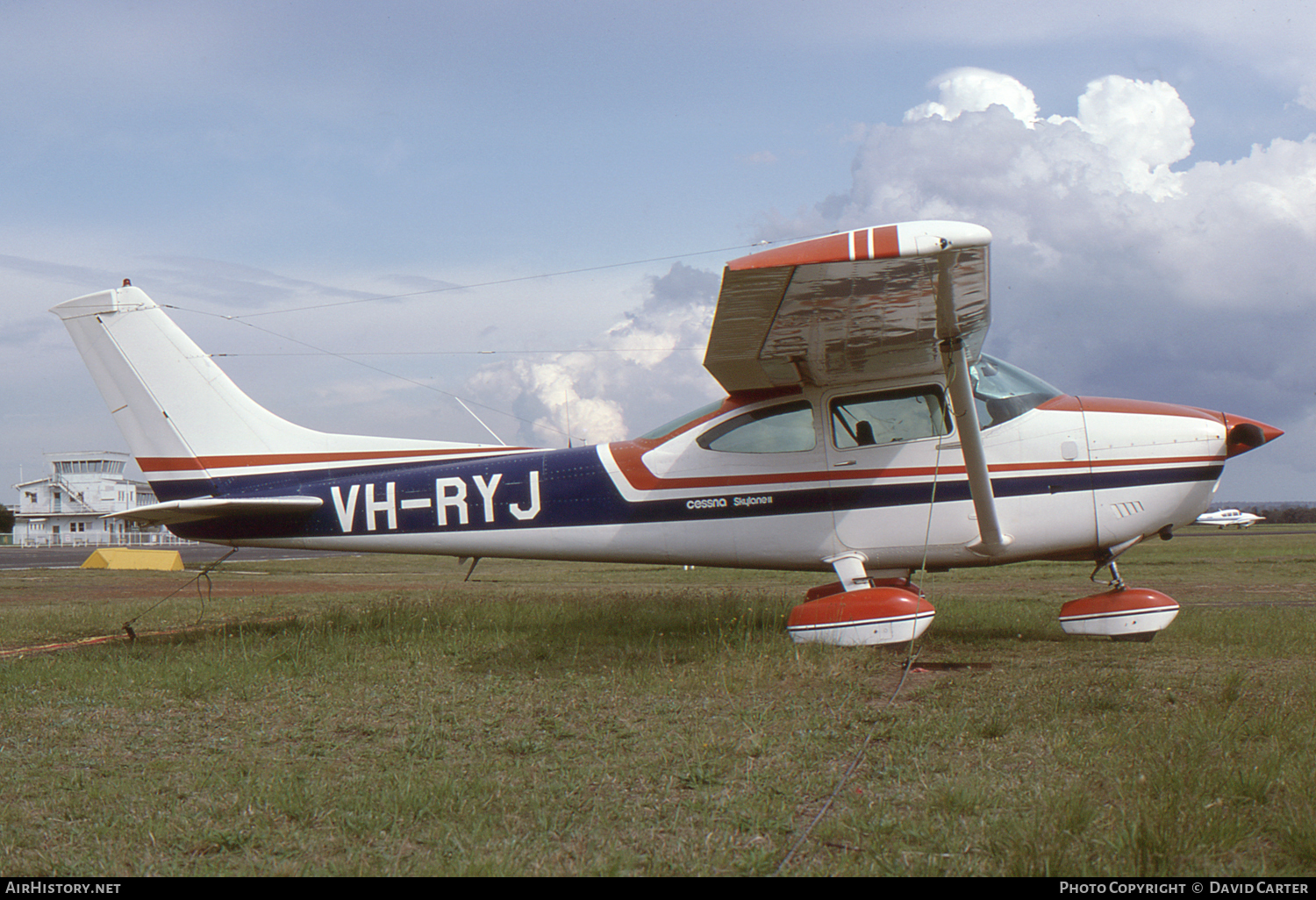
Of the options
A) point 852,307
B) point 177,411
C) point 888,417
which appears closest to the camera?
point 852,307

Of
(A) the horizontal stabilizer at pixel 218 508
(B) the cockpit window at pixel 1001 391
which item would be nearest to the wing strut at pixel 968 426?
(B) the cockpit window at pixel 1001 391

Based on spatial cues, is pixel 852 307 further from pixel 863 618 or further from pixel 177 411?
pixel 177 411

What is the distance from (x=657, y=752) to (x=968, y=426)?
414 cm

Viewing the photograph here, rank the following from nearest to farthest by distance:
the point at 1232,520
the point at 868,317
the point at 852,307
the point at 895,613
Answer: the point at 852,307, the point at 868,317, the point at 895,613, the point at 1232,520

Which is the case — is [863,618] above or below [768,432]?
below

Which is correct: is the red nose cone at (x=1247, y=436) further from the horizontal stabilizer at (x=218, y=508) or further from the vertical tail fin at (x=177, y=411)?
the horizontal stabilizer at (x=218, y=508)

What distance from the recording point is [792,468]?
8.19m

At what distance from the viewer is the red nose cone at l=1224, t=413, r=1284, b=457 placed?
7758mm

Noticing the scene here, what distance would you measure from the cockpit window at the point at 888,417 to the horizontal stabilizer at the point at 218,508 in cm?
526

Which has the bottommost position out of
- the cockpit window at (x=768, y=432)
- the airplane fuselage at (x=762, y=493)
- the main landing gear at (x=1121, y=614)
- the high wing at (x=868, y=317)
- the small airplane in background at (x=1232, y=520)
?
the small airplane in background at (x=1232, y=520)

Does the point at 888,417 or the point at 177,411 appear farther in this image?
the point at 177,411

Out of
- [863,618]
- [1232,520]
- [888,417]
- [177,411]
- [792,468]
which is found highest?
[177,411]

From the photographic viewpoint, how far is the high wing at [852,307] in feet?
18.4

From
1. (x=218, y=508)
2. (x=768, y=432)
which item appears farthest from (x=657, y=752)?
(x=218, y=508)
